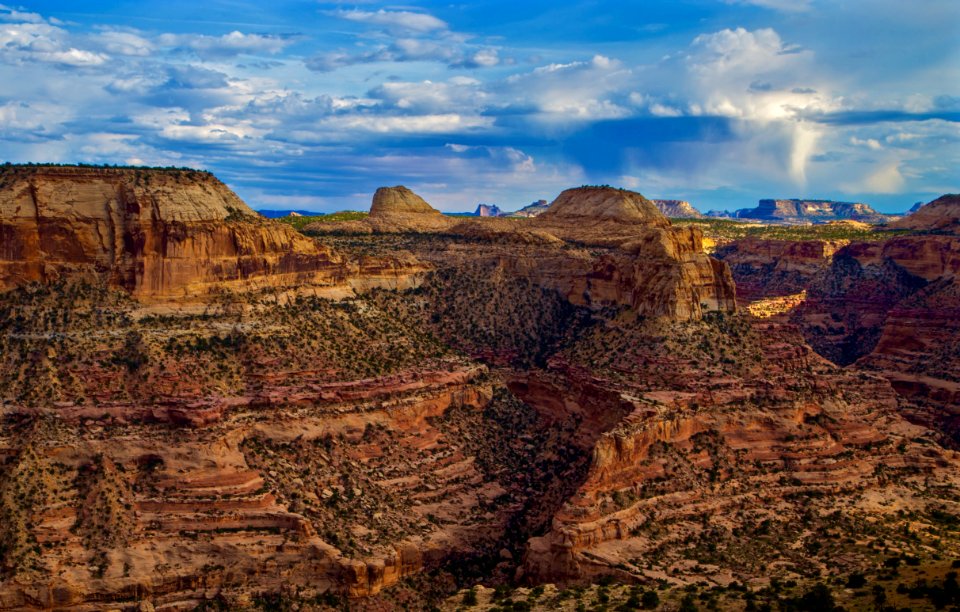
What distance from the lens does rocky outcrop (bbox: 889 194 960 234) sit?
166375mm

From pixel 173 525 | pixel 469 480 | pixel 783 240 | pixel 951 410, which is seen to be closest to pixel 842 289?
pixel 783 240

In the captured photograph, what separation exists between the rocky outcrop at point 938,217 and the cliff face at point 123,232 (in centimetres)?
11929

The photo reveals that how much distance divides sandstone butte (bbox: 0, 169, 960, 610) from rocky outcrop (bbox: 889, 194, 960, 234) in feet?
267


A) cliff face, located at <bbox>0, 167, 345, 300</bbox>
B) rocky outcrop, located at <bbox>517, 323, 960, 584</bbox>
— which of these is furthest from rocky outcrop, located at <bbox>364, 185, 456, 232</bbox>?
cliff face, located at <bbox>0, 167, 345, 300</bbox>

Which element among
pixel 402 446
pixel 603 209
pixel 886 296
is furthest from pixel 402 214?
pixel 886 296

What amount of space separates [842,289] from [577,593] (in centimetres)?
10281

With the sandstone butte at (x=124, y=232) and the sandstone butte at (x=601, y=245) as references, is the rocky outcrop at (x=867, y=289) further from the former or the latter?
the sandstone butte at (x=124, y=232)

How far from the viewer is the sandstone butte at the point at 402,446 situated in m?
64.2

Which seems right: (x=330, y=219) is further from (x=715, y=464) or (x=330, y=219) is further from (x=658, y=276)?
(x=715, y=464)

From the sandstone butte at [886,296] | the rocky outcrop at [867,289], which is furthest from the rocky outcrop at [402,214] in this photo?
the rocky outcrop at [867,289]

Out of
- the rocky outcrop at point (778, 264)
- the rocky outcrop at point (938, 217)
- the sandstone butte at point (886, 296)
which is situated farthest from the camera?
the rocky outcrop at point (938, 217)

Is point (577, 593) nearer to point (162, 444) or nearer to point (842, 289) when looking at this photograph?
point (162, 444)

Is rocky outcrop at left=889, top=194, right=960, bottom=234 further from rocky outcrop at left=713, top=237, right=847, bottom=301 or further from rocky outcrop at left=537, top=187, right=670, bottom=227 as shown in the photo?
rocky outcrop at left=537, top=187, right=670, bottom=227

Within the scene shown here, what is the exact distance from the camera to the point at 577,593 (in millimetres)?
61750
